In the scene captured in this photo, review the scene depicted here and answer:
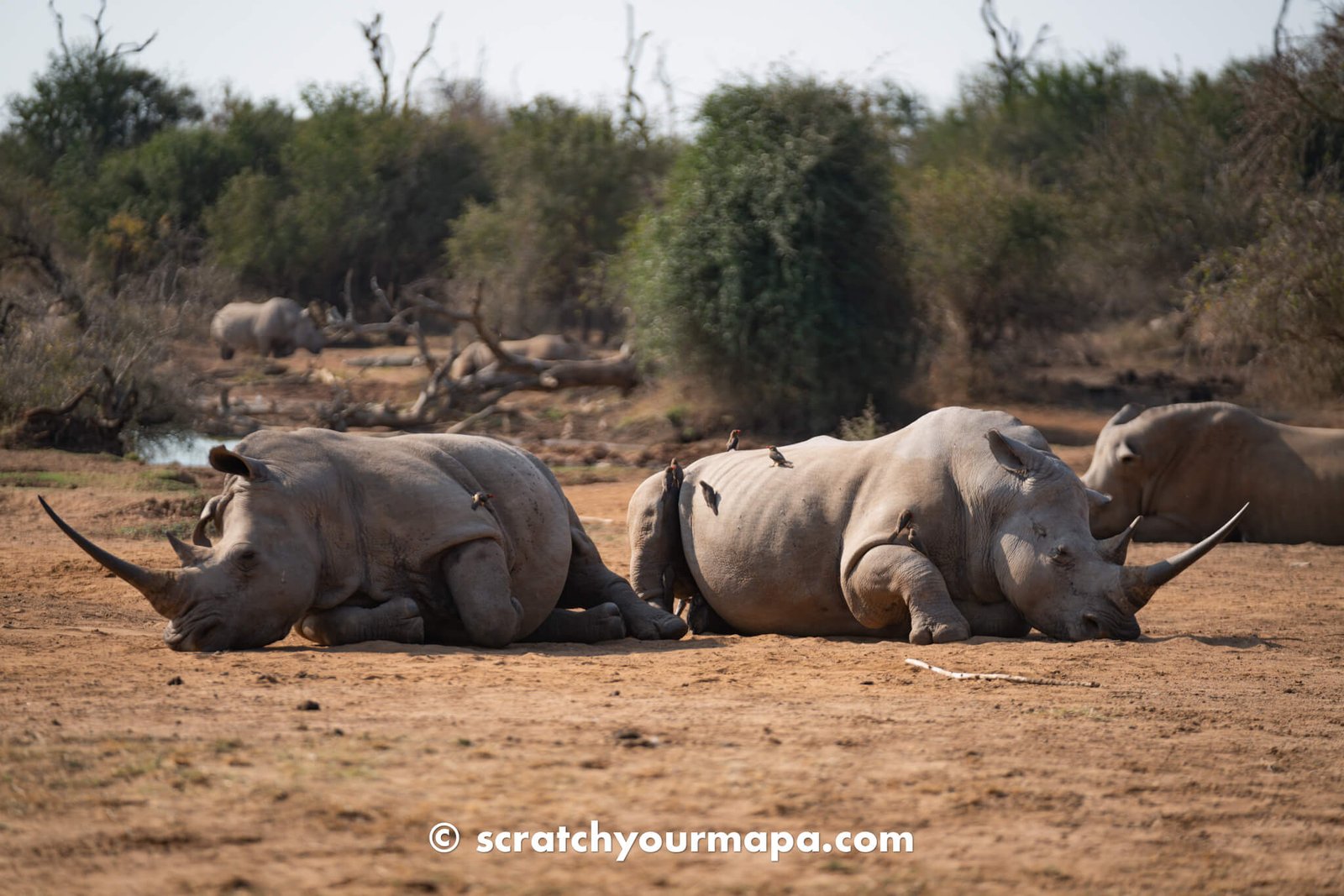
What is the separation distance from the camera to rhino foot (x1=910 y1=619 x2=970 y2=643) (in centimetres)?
705

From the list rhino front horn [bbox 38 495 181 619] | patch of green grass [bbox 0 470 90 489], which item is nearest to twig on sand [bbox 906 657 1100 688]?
rhino front horn [bbox 38 495 181 619]

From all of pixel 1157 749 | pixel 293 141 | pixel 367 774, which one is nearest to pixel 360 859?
pixel 367 774

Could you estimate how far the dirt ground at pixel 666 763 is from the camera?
11.4ft

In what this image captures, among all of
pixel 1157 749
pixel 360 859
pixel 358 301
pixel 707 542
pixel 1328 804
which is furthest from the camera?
pixel 358 301

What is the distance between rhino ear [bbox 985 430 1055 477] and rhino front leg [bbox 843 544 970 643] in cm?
63

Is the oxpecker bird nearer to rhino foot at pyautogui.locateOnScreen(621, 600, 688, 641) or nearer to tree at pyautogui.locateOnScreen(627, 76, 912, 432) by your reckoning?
rhino foot at pyautogui.locateOnScreen(621, 600, 688, 641)

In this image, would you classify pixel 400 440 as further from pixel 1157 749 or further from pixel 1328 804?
pixel 1328 804

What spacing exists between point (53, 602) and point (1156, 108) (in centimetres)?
2766

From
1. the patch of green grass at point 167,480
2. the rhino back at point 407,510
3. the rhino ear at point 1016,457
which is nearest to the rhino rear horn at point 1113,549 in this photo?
the rhino ear at point 1016,457

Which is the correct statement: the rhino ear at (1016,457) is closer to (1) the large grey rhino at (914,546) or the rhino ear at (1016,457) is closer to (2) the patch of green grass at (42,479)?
(1) the large grey rhino at (914,546)

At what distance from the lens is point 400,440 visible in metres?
7.42

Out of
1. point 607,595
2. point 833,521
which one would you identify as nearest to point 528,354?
point 607,595

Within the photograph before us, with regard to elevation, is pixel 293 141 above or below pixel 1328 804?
above

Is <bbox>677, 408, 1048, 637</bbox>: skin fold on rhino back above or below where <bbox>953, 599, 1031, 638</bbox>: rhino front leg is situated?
above
